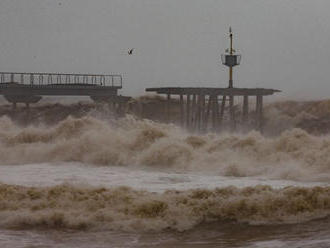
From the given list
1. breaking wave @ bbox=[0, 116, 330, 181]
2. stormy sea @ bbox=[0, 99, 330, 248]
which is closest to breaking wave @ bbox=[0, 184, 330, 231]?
stormy sea @ bbox=[0, 99, 330, 248]

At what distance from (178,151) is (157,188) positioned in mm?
7989

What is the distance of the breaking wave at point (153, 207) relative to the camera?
1341cm

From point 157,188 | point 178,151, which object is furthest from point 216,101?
point 157,188

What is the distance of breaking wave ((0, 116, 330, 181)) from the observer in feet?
77.5

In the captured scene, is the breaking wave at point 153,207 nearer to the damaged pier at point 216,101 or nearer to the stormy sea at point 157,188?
the stormy sea at point 157,188

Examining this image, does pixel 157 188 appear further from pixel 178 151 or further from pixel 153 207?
pixel 178 151

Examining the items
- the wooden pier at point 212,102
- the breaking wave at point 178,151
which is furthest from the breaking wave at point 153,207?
the wooden pier at point 212,102

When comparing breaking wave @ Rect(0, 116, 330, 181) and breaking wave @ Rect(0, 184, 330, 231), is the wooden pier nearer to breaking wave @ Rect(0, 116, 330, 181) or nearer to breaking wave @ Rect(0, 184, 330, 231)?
breaking wave @ Rect(0, 116, 330, 181)

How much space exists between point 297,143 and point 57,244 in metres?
16.7

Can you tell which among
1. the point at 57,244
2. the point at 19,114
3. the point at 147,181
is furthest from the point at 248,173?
the point at 19,114

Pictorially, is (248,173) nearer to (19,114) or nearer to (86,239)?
(86,239)

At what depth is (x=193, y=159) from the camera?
25.6 metres

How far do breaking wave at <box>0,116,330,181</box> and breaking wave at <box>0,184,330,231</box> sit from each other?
653cm

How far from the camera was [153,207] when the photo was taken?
14219mm
